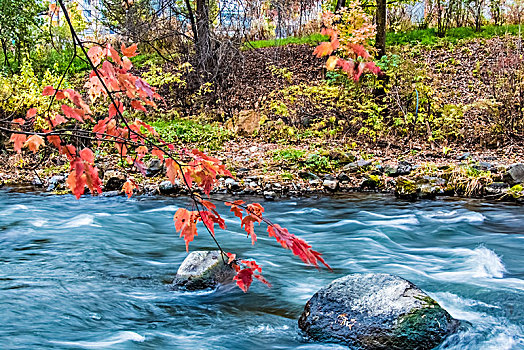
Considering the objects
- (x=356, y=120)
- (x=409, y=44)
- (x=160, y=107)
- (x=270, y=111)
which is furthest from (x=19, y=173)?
(x=409, y=44)

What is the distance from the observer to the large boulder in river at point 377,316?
268 cm

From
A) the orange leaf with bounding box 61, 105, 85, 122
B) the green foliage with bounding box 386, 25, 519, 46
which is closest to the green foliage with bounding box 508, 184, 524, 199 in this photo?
the orange leaf with bounding box 61, 105, 85, 122

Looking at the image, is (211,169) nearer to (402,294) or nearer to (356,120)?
(402,294)

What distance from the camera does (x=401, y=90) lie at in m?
10.4

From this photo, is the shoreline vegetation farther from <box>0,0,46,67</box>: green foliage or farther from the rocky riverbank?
<box>0,0,46,67</box>: green foliage

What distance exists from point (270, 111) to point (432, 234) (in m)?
6.91

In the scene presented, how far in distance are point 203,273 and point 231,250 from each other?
1322mm

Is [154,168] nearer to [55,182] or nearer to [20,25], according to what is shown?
[55,182]

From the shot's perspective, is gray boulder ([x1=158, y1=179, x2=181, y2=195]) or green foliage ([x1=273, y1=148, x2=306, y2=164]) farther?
green foliage ([x1=273, y1=148, x2=306, y2=164])

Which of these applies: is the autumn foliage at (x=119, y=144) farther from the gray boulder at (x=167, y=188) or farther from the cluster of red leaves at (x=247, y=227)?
the gray boulder at (x=167, y=188)

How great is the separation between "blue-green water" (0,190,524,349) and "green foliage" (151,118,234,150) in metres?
3.03

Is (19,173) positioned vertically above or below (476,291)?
above

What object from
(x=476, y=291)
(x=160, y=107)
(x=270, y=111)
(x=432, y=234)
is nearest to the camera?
(x=476, y=291)

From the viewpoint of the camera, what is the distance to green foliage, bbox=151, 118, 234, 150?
10.0 m
